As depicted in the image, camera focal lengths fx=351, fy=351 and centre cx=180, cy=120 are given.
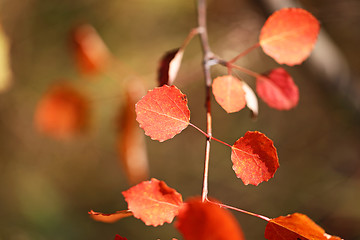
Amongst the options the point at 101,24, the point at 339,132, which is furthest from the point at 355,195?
the point at 101,24

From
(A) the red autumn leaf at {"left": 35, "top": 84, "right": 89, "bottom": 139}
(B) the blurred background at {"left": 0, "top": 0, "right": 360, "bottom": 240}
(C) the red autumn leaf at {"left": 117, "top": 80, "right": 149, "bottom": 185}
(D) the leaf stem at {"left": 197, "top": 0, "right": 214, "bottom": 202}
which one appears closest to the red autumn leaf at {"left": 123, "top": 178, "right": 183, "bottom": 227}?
(D) the leaf stem at {"left": 197, "top": 0, "right": 214, "bottom": 202}

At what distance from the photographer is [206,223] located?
0.11 m

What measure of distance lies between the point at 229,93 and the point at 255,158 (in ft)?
0.14

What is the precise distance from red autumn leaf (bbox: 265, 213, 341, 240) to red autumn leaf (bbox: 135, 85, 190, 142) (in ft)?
0.20

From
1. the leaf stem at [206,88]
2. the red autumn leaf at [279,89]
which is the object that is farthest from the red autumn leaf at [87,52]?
the red autumn leaf at [279,89]

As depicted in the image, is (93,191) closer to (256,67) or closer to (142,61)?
(142,61)

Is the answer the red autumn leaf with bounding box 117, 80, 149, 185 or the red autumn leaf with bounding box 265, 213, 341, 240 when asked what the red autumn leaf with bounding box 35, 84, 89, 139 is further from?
the red autumn leaf with bounding box 265, 213, 341, 240

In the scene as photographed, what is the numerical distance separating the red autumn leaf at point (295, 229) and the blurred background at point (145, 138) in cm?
70

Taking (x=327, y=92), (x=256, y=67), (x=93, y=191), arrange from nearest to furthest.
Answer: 1. (x=327, y=92)
2. (x=256, y=67)
3. (x=93, y=191)

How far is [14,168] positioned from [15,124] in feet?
0.39

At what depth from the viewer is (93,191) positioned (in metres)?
0.97

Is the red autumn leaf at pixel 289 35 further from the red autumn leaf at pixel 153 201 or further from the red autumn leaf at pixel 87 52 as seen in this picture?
the red autumn leaf at pixel 87 52

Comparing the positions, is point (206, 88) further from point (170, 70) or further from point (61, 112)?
point (61, 112)

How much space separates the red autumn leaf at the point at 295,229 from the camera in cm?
14
